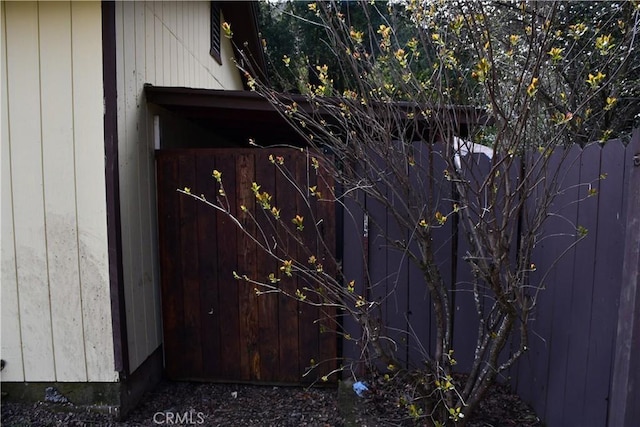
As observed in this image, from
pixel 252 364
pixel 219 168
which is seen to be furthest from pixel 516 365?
pixel 219 168

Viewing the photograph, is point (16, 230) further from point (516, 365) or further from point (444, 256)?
point (516, 365)

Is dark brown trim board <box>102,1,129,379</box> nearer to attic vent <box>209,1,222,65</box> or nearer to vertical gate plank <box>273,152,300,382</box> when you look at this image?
vertical gate plank <box>273,152,300,382</box>

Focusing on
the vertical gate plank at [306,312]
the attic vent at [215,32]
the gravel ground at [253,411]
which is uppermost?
the attic vent at [215,32]

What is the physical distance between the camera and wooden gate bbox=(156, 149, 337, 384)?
146 inches

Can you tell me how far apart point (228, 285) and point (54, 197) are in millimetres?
1441

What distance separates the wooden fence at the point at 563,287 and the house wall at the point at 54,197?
188 centimetres

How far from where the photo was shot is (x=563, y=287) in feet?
8.71

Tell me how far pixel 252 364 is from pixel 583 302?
8.36 ft

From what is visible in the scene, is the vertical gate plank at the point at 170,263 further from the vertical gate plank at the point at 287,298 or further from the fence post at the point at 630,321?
the fence post at the point at 630,321

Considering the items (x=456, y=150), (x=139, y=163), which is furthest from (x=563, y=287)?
(x=139, y=163)

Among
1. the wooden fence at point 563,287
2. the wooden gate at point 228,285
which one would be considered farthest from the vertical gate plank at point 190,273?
the wooden fence at point 563,287

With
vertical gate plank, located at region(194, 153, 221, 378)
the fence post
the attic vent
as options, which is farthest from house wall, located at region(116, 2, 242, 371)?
the fence post

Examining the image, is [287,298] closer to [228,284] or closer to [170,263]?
[228,284]

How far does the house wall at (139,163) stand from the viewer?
3.37 meters
